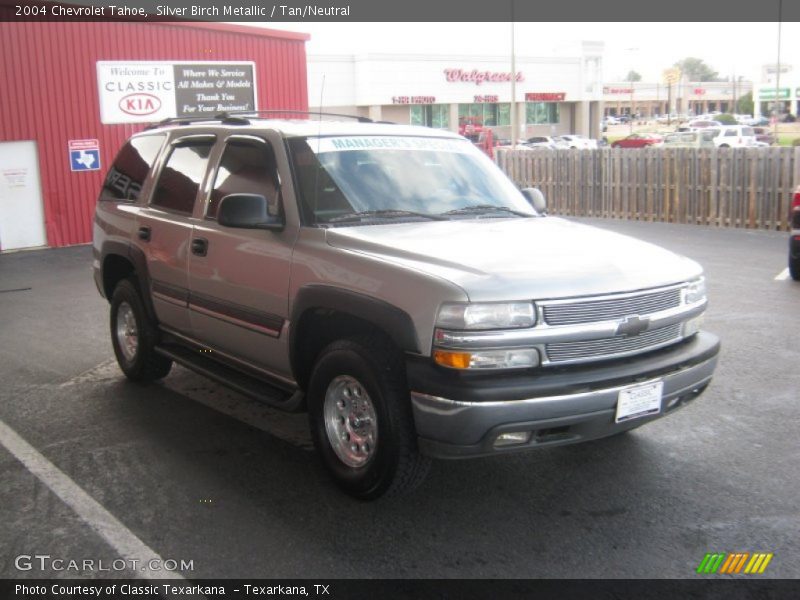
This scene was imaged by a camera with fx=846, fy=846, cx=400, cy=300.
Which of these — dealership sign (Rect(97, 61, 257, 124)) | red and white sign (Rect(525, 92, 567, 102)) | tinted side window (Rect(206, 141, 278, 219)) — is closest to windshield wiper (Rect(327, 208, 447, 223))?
tinted side window (Rect(206, 141, 278, 219))

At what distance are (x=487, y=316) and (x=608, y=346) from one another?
2.14ft

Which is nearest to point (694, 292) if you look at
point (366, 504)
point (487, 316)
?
point (487, 316)

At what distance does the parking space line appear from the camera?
377 centimetres

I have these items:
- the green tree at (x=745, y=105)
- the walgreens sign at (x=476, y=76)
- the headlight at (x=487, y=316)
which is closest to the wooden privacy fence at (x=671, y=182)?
the headlight at (x=487, y=316)

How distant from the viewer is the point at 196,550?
3840 millimetres

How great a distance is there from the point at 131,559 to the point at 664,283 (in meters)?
2.84

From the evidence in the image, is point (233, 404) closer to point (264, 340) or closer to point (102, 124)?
point (264, 340)

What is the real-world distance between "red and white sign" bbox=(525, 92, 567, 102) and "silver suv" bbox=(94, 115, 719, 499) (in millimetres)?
56190

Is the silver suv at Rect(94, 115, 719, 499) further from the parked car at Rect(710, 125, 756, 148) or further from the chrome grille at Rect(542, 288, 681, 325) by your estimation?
the parked car at Rect(710, 125, 756, 148)

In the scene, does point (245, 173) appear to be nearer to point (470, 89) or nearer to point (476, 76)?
point (470, 89)

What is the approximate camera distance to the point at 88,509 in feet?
14.1

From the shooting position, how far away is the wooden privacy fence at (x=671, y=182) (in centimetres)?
1531

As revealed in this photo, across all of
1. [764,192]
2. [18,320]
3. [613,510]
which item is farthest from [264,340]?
[764,192]

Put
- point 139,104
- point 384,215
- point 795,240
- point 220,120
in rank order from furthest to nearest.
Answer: point 139,104 < point 795,240 < point 220,120 < point 384,215
